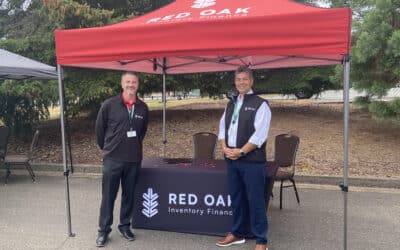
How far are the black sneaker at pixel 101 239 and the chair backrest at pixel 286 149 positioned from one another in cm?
273

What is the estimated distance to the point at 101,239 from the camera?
4.20m

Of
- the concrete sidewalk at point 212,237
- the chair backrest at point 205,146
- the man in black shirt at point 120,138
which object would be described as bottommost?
the concrete sidewalk at point 212,237

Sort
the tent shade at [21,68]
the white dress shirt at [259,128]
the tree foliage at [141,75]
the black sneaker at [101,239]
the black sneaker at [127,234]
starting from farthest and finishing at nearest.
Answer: the tree foliage at [141,75] → the tent shade at [21,68] → the black sneaker at [127,234] → the black sneaker at [101,239] → the white dress shirt at [259,128]

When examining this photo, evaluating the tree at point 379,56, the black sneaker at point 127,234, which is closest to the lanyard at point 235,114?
the black sneaker at point 127,234

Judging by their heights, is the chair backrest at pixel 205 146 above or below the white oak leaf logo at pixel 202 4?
below

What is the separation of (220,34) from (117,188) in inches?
76.5

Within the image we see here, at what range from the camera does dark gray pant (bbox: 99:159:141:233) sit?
160 inches

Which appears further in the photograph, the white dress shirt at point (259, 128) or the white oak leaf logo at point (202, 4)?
the white oak leaf logo at point (202, 4)

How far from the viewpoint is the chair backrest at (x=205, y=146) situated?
627 cm

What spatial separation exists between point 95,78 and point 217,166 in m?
5.76

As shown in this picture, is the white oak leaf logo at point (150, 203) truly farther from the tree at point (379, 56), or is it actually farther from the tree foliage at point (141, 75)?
the tree at point (379, 56)

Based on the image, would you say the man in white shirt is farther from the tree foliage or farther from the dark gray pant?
the tree foliage

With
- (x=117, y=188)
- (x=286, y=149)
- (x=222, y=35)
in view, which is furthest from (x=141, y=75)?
(x=222, y=35)

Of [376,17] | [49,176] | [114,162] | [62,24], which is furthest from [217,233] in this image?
[62,24]
